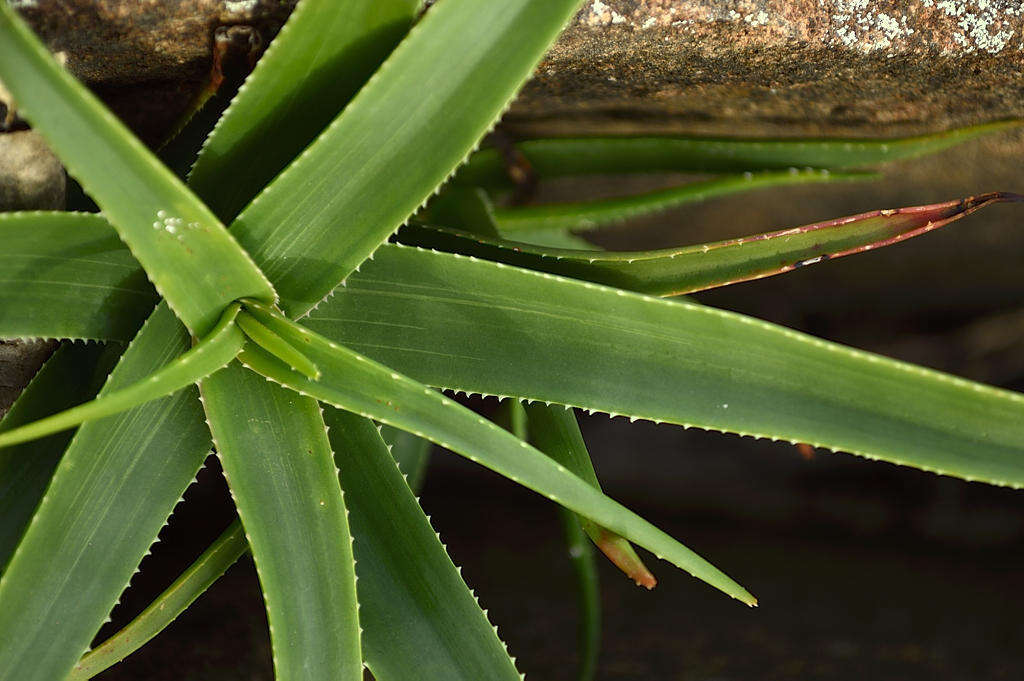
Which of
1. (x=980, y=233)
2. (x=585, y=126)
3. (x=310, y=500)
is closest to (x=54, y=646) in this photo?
(x=310, y=500)

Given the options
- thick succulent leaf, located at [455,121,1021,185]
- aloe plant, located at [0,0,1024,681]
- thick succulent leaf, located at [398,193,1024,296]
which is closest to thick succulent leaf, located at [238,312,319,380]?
aloe plant, located at [0,0,1024,681]

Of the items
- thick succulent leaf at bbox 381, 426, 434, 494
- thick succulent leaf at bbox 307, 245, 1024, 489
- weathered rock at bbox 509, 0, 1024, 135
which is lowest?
thick succulent leaf at bbox 381, 426, 434, 494

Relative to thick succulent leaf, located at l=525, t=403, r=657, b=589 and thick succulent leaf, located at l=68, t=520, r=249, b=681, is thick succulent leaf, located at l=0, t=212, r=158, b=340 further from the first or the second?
thick succulent leaf, located at l=525, t=403, r=657, b=589

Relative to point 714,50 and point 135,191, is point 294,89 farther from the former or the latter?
point 714,50

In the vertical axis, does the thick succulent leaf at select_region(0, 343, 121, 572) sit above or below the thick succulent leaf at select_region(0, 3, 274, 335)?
below

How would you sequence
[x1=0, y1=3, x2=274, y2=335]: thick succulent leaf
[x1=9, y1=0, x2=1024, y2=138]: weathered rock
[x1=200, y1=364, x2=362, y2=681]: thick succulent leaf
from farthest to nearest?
[x1=9, y1=0, x2=1024, y2=138]: weathered rock < [x1=200, y1=364, x2=362, y2=681]: thick succulent leaf < [x1=0, y1=3, x2=274, y2=335]: thick succulent leaf

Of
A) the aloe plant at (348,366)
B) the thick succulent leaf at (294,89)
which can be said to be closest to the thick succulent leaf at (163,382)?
the aloe plant at (348,366)

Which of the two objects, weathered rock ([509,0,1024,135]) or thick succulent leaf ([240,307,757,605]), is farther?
weathered rock ([509,0,1024,135])
